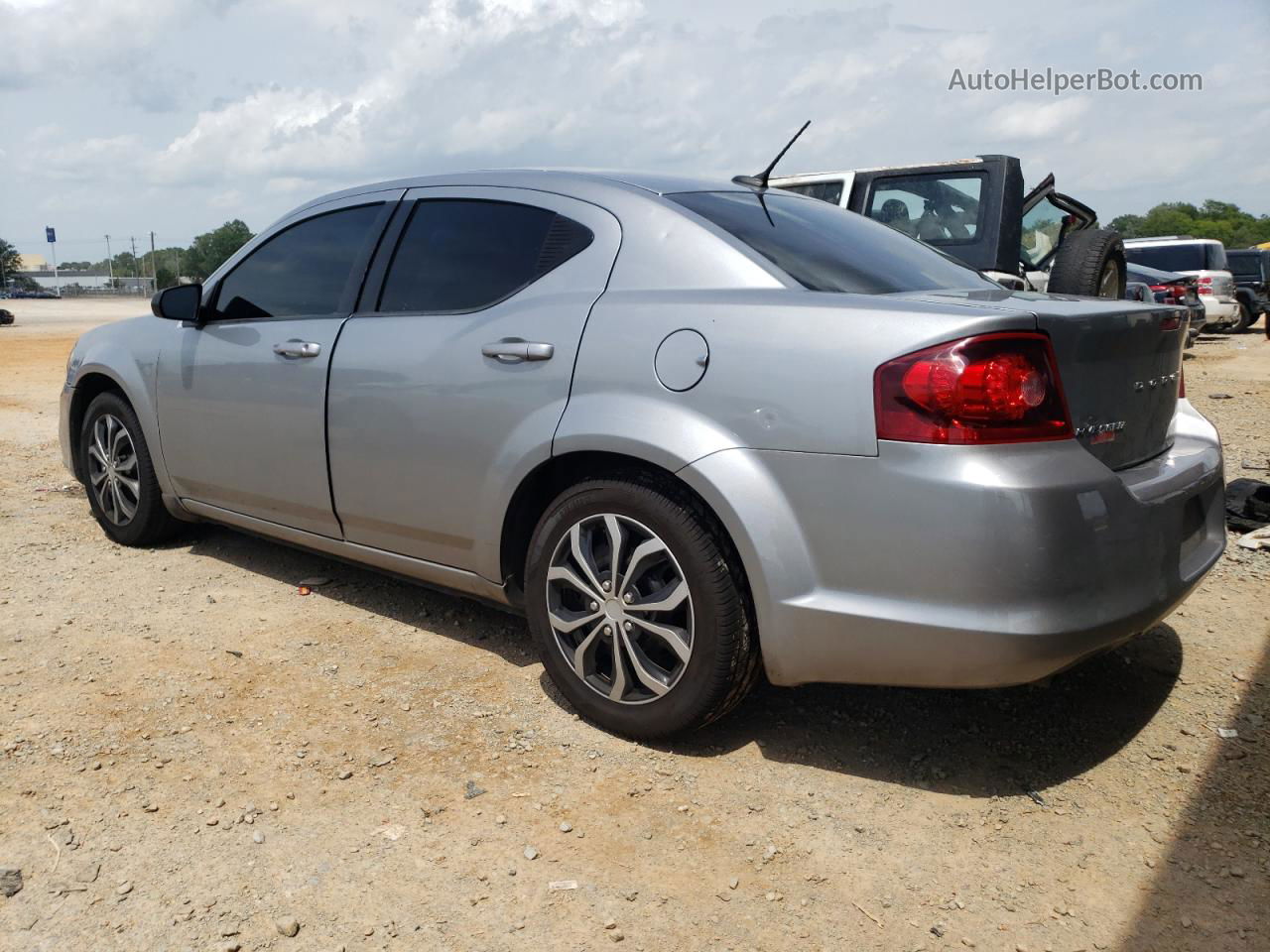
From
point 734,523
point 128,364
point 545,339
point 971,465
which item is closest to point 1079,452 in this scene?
point 971,465

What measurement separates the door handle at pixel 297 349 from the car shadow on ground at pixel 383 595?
808mm

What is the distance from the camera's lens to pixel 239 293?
175 inches

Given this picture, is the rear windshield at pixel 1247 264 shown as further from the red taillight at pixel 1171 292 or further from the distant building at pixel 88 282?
the distant building at pixel 88 282

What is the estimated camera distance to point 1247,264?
23.0 metres

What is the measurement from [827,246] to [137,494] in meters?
3.36

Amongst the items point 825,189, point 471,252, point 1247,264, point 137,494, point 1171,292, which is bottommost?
point 137,494

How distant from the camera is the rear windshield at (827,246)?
305 centimetres

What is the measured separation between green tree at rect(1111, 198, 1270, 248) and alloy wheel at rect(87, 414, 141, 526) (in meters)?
93.0

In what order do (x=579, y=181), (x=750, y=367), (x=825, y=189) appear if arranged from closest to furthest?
1. (x=750, y=367)
2. (x=579, y=181)
3. (x=825, y=189)

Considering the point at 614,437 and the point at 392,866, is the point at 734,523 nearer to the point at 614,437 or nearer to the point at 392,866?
the point at 614,437

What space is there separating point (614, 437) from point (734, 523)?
1.40 feet

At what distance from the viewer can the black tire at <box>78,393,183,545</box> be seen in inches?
191

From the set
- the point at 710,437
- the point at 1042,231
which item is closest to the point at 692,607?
the point at 710,437

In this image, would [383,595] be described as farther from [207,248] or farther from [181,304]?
[207,248]
